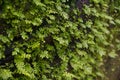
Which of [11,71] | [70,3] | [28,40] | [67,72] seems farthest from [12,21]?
[67,72]

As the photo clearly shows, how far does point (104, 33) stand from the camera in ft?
16.0

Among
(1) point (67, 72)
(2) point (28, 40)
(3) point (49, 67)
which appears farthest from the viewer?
(1) point (67, 72)

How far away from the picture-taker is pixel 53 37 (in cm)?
400

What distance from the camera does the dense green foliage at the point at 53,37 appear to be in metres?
3.67

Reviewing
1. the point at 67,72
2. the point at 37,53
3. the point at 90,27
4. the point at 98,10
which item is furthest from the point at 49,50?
the point at 98,10

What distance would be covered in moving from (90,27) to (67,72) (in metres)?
0.80

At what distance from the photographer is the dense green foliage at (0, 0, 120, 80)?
3.67 meters

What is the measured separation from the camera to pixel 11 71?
3.79 meters

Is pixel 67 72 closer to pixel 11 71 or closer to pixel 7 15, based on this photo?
pixel 11 71

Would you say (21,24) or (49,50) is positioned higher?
(21,24)

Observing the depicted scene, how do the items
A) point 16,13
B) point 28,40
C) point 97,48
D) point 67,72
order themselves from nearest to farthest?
point 16,13
point 28,40
point 67,72
point 97,48

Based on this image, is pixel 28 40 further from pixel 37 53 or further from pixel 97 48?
pixel 97 48

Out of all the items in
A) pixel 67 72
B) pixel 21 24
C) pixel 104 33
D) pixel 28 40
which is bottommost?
pixel 67 72

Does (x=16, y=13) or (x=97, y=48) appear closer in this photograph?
(x=16, y=13)
